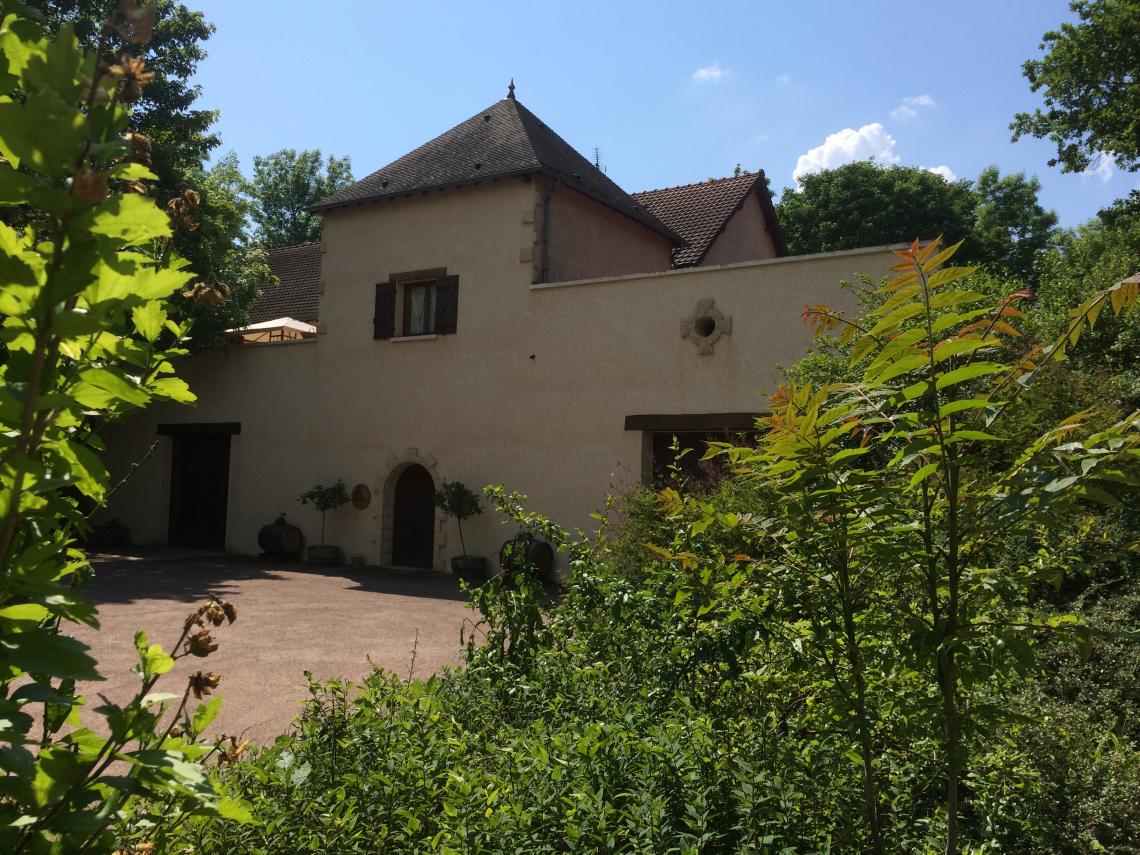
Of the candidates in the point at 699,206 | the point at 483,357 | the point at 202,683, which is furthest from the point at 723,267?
the point at 202,683

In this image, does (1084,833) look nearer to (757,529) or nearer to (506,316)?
(757,529)

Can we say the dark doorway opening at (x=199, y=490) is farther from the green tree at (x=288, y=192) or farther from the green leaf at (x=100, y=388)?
the green tree at (x=288, y=192)

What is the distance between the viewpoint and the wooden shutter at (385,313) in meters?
16.4

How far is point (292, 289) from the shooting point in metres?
23.5

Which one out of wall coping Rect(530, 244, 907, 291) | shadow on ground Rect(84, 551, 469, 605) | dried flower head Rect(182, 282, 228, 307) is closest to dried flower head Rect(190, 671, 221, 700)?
dried flower head Rect(182, 282, 228, 307)

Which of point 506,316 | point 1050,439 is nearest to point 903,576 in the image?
point 1050,439

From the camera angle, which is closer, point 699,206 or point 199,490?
point 199,490

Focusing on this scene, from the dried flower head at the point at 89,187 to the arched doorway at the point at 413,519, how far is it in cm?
1526

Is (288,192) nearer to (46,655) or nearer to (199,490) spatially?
(199,490)

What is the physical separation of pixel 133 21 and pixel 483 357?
14.4m

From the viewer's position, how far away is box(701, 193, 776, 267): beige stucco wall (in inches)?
757

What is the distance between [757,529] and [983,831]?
1.31 metres

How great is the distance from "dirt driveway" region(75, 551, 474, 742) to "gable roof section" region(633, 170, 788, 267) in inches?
344

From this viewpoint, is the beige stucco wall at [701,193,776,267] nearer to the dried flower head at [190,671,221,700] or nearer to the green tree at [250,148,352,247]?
the dried flower head at [190,671,221,700]
